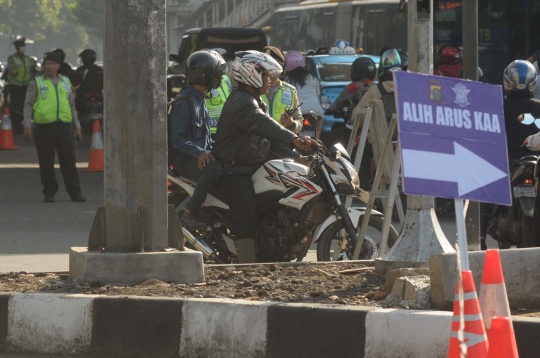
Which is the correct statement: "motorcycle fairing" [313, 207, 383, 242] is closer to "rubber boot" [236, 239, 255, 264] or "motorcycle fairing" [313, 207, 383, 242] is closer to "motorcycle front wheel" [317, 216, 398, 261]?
"motorcycle front wheel" [317, 216, 398, 261]

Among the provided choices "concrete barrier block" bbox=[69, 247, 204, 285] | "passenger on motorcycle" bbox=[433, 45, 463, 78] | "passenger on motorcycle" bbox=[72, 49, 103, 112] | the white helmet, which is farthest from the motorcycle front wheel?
"passenger on motorcycle" bbox=[72, 49, 103, 112]

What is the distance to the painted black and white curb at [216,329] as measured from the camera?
5691 millimetres

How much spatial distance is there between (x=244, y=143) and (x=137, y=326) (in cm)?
284

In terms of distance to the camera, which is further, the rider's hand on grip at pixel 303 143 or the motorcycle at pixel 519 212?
the motorcycle at pixel 519 212

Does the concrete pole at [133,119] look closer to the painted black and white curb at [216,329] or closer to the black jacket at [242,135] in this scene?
the painted black and white curb at [216,329]

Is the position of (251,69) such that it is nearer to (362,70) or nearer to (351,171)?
(351,171)

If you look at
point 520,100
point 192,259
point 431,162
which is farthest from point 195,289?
point 520,100

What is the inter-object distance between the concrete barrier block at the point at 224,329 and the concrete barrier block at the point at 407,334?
1.78ft

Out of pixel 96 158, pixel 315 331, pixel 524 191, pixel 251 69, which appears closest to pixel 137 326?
pixel 315 331

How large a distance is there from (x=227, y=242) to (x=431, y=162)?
13.6ft

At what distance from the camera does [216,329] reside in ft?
20.1

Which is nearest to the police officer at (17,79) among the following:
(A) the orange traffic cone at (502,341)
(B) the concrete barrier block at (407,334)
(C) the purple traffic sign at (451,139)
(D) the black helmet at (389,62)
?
(D) the black helmet at (389,62)

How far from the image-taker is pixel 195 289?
686cm

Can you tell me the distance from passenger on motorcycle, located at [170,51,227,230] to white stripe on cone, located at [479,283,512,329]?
3962 millimetres
